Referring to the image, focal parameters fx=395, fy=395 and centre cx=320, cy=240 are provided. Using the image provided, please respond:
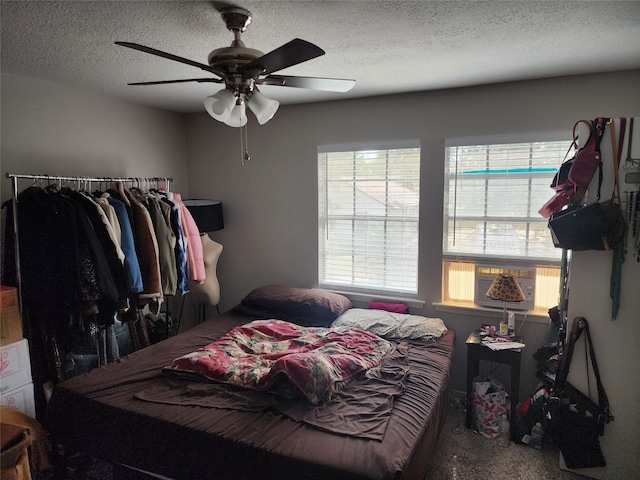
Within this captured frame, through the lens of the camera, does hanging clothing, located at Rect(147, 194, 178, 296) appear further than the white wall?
Yes

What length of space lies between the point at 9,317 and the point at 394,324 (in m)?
2.42

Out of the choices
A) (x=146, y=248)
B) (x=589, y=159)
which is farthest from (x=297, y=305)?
(x=589, y=159)

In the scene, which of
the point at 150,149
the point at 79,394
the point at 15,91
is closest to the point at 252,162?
the point at 150,149

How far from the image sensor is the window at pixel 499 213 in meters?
2.87

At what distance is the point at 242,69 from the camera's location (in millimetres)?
1668

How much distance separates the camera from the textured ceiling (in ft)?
5.64

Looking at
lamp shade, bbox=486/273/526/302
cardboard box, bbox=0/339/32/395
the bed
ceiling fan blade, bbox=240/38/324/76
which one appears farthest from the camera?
lamp shade, bbox=486/273/526/302

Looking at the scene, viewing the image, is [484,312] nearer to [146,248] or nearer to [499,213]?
[499,213]

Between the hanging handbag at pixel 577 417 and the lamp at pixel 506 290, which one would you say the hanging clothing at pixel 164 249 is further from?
the hanging handbag at pixel 577 417

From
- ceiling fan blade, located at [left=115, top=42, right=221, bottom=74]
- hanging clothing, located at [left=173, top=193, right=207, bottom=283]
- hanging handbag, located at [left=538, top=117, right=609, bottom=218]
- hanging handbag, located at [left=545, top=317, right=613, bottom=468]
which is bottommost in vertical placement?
hanging handbag, located at [left=545, top=317, right=613, bottom=468]

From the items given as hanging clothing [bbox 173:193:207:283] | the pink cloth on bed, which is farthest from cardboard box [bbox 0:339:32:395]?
the pink cloth on bed

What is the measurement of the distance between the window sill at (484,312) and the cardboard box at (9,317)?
2.85 metres

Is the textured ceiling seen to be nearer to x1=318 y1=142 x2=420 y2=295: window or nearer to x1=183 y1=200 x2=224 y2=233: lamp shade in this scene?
x1=318 y1=142 x2=420 y2=295: window

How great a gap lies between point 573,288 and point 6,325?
3.22 m
